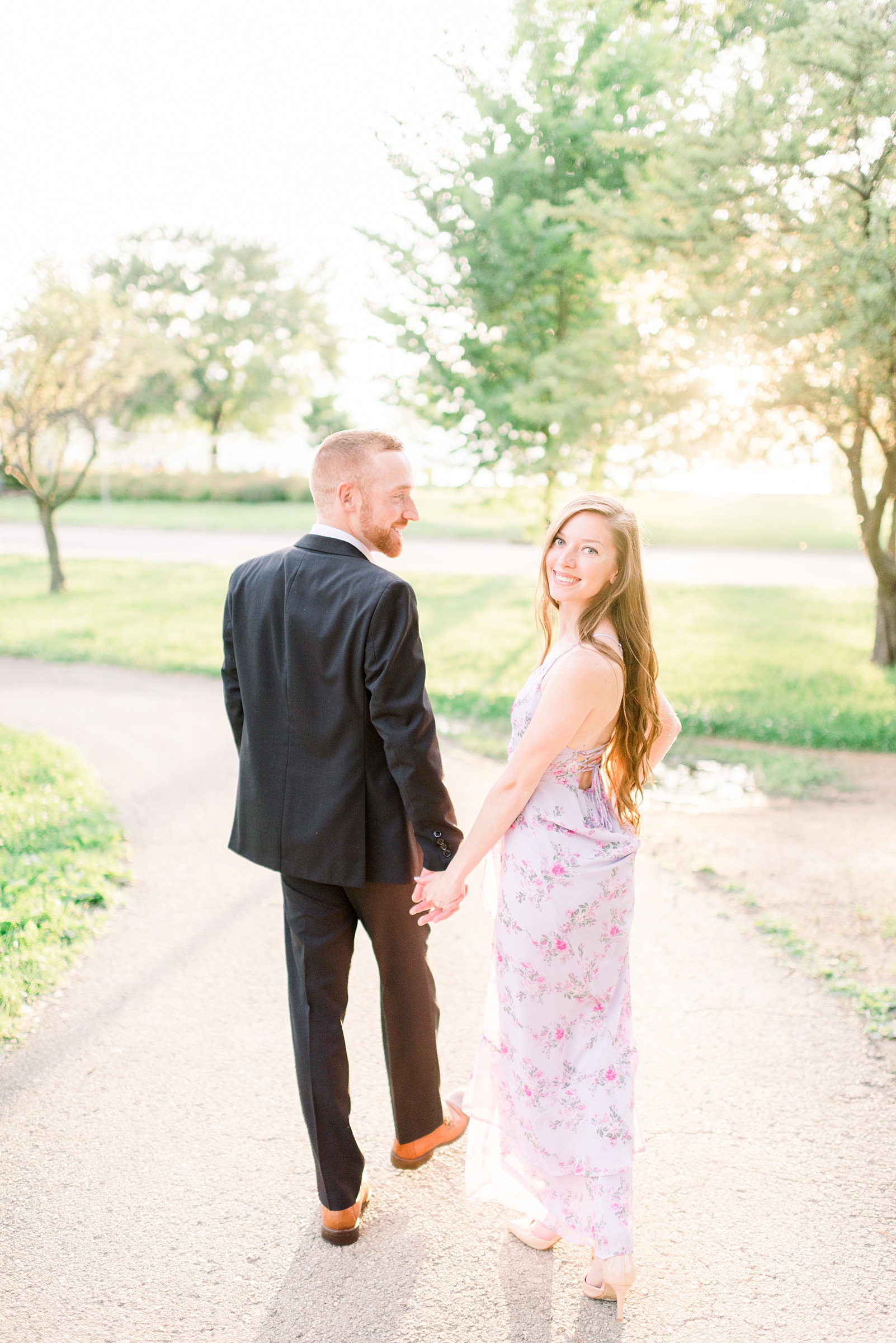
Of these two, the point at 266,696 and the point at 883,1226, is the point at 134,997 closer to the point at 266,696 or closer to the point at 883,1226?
the point at 266,696

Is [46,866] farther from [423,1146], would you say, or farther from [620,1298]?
[620,1298]

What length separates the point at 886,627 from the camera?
12047 millimetres

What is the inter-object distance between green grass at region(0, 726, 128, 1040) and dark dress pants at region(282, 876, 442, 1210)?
1.68 m

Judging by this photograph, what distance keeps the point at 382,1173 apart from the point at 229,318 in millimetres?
57156

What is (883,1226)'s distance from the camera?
2812 mm

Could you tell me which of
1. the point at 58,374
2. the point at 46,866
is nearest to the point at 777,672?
the point at 46,866

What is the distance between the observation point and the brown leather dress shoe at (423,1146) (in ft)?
9.95


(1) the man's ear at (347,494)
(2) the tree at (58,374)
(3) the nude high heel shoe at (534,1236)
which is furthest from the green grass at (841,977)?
(2) the tree at (58,374)

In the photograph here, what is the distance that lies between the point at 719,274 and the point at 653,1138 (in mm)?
7881

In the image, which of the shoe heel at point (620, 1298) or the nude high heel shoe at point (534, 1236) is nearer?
the shoe heel at point (620, 1298)

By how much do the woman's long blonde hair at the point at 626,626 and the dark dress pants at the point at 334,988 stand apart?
771 millimetres

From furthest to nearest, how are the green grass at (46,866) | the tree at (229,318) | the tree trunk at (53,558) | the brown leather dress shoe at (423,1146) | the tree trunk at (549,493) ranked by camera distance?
the tree at (229,318) → the tree trunk at (53,558) → the tree trunk at (549,493) → the green grass at (46,866) → the brown leather dress shoe at (423,1146)

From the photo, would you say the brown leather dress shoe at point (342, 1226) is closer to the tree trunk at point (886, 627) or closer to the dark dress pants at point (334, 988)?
the dark dress pants at point (334, 988)

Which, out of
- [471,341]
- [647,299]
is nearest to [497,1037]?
[647,299]
